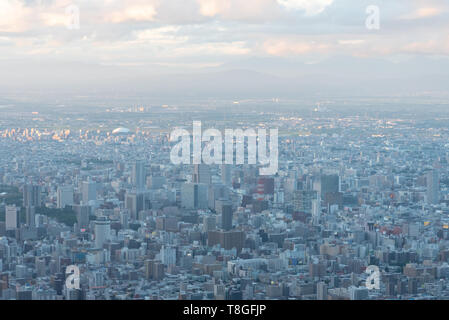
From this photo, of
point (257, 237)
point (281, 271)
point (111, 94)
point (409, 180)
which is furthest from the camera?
point (111, 94)

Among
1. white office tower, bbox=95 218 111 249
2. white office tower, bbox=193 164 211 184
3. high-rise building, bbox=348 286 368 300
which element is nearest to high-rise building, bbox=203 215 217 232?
white office tower, bbox=95 218 111 249

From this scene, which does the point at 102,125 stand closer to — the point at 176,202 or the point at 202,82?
the point at 202,82

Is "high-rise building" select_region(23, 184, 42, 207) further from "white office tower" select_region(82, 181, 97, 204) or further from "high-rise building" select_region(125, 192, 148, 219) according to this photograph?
"high-rise building" select_region(125, 192, 148, 219)

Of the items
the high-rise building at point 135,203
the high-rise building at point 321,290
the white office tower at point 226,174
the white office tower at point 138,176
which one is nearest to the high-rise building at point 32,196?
the high-rise building at point 135,203
